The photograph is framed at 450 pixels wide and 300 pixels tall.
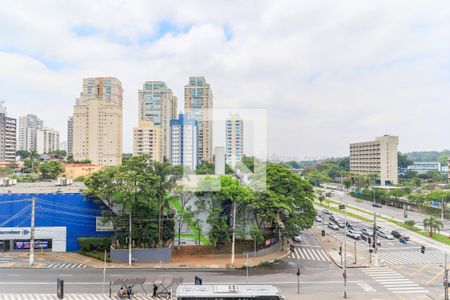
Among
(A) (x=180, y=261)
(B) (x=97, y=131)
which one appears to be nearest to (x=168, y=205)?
Answer: (A) (x=180, y=261)

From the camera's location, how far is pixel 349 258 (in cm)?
3170

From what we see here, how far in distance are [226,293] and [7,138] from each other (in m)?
114

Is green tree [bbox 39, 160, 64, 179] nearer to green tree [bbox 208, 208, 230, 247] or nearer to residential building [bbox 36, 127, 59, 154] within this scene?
green tree [bbox 208, 208, 230, 247]

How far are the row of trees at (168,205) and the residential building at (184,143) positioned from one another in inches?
1114

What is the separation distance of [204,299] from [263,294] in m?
2.94

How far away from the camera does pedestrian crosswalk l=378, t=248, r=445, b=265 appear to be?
30859mm

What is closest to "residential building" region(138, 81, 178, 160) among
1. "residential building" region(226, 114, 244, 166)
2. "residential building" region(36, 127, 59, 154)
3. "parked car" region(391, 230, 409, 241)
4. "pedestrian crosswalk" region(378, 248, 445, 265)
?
"residential building" region(36, 127, 59, 154)

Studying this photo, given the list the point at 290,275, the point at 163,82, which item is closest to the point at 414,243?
the point at 290,275

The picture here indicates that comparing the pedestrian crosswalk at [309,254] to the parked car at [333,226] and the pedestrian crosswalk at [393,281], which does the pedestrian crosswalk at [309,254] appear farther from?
the parked car at [333,226]

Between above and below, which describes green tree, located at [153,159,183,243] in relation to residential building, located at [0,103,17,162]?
below

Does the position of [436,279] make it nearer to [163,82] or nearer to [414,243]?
[414,243]

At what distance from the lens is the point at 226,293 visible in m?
17.1

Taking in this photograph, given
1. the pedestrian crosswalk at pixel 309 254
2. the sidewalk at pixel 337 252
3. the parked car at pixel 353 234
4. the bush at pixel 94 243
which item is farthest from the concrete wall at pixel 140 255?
the parked car at pixel 353 234

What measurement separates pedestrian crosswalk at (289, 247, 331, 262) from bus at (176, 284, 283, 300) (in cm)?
1554
